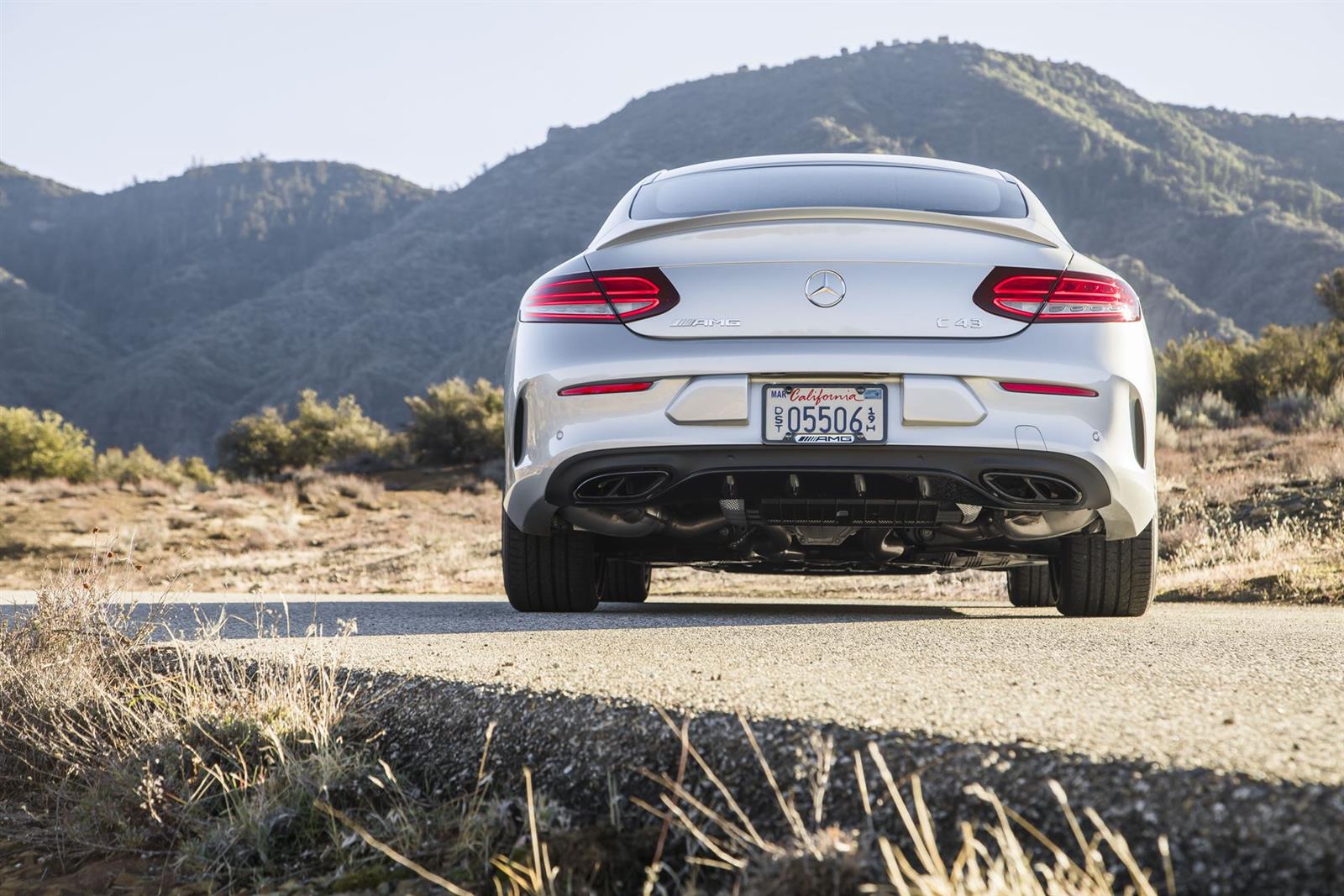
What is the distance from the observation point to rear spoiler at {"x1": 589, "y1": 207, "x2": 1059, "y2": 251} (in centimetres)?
429

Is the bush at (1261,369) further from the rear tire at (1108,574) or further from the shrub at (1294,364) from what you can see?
the rear tire at (1108,574)

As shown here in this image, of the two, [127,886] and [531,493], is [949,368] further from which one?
[127,886]

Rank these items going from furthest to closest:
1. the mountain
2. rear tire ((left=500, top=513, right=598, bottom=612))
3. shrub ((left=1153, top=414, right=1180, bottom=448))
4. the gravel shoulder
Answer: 1. the mountain
2. shrub ((left=1153, top=414, right=1180, bottom=448))
3. rear tire ((left=500, top=513, right=598, bottom=612))
4. the gravel shoulder

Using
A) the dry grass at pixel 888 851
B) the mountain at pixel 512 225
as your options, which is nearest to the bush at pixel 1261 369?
the dry grass at pixel 888 851

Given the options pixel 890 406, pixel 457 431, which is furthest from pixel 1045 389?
pixel 457 431

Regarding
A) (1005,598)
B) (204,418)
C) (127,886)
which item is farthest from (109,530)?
(204,418)

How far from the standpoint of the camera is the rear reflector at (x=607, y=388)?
4078mm

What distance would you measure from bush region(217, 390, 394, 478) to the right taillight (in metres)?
27.9

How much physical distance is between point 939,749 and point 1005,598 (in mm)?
7233

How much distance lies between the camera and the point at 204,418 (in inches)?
3314

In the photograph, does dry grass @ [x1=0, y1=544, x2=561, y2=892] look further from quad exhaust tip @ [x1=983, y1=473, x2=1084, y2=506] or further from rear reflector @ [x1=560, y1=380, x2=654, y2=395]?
quad exhaust tip @ [x1=983, y1=473, x2=1084, y2=506]

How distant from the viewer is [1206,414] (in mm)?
19234

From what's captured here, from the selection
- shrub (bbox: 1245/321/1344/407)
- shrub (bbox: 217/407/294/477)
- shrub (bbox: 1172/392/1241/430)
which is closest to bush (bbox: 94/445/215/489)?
shrub (bbox: 217/407/294/477)

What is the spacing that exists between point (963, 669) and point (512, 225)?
4391 inches
